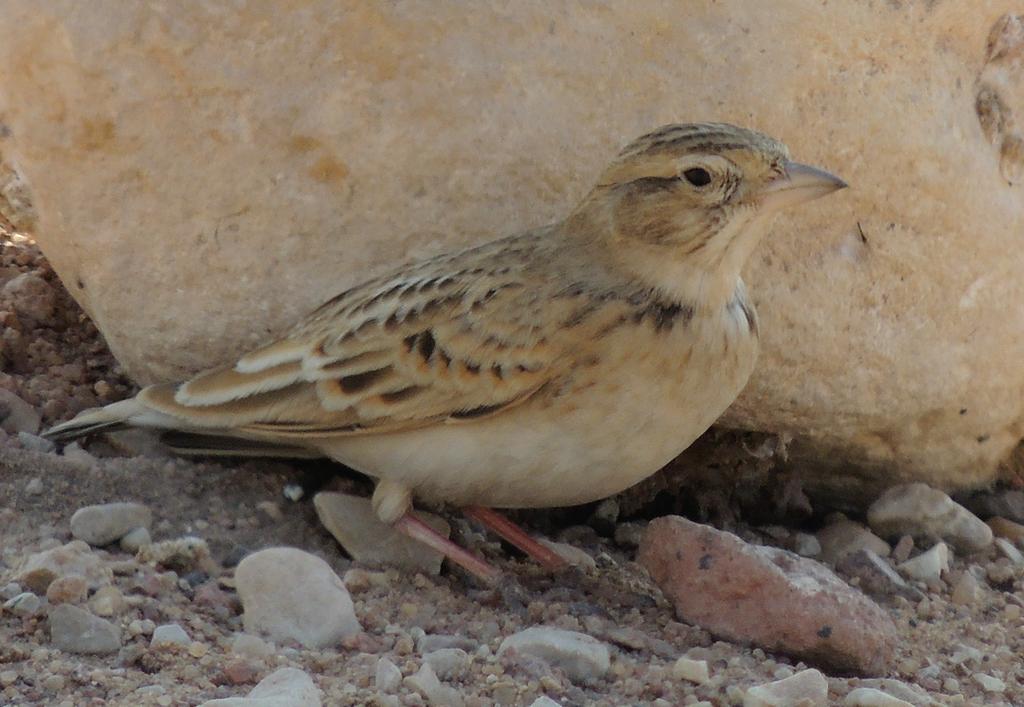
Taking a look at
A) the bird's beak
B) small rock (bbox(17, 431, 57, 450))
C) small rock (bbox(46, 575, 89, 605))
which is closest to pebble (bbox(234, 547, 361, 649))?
small rock (bbox(46, 575, 89, 605))

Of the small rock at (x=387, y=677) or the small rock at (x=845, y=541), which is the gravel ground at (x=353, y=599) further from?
the small rock at (x=845, y=541)

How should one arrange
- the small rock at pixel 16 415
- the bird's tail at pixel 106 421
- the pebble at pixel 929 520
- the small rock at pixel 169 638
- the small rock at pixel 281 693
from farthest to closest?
the pebble at pixel 929 520 < the small rock at pixel 16 415 < the bird's tail at pixel 106 421 < the small rock at pixel 169 638 < the small rock at pixel 281 693

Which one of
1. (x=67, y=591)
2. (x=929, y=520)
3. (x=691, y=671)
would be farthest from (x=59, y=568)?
(x=929, y=520)

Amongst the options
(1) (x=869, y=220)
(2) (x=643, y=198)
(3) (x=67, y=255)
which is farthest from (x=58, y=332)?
(1) (x=869, y=220)

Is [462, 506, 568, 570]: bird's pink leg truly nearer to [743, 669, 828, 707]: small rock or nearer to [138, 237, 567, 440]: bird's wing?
[138, 237, 567, 440]: bird's wing

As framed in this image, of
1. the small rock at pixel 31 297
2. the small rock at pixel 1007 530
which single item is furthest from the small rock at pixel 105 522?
the small rock at pixel 1007 530

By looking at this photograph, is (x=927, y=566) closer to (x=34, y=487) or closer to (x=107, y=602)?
(x=107, y=602)
